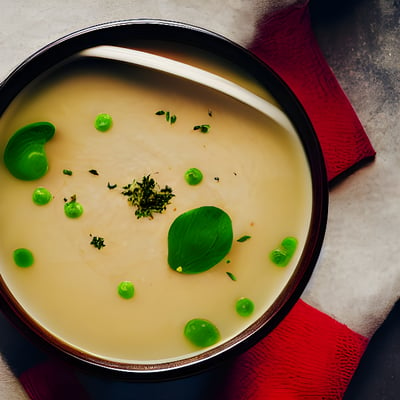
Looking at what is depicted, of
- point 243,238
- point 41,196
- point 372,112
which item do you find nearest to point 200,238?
point 243,238

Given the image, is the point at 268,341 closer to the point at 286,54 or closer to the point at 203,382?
the point at 203,382

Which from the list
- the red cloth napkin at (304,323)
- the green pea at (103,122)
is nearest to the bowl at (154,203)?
the green pea at (103,122)

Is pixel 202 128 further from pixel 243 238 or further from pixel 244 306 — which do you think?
pixel 244 306

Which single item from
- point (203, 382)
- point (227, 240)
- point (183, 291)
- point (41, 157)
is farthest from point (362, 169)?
point (41, 157)

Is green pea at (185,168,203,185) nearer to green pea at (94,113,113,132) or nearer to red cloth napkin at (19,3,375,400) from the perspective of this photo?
green pea at (94,113,113,132)

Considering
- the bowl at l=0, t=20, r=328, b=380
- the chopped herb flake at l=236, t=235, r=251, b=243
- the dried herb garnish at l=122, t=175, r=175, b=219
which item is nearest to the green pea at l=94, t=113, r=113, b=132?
the bowl at l=0, t=20, r=328, b=380

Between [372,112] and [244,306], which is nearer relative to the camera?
[244,306]
